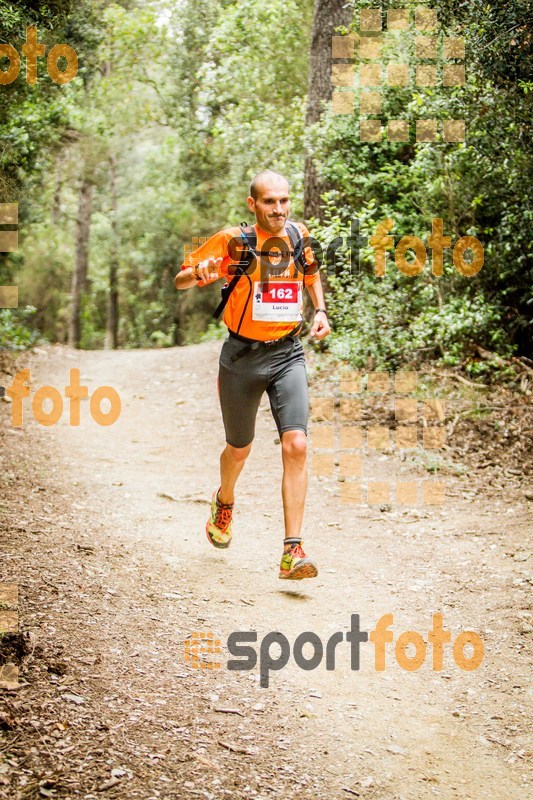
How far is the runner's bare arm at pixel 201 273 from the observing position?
448 centimetres

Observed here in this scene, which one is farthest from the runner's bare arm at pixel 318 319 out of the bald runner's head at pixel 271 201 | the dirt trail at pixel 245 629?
the dirt trail at pixel 245 629

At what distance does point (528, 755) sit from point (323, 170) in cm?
884

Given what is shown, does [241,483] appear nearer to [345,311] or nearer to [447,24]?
[345,311]

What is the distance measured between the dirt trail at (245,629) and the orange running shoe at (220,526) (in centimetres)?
21

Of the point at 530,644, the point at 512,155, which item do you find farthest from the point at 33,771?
the point at 512,155

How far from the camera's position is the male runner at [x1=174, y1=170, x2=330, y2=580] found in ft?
15.1

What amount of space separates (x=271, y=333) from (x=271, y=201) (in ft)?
2.53

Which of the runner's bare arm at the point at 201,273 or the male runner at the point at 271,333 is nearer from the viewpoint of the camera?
the runner's bare arm at the point at 201,273

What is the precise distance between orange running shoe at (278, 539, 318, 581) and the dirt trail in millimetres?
303

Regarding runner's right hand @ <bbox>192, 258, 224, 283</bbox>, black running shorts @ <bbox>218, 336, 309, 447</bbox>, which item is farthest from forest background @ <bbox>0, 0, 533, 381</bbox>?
black running shorts @ <bbox>218, 336, 309, 447</bbox>
